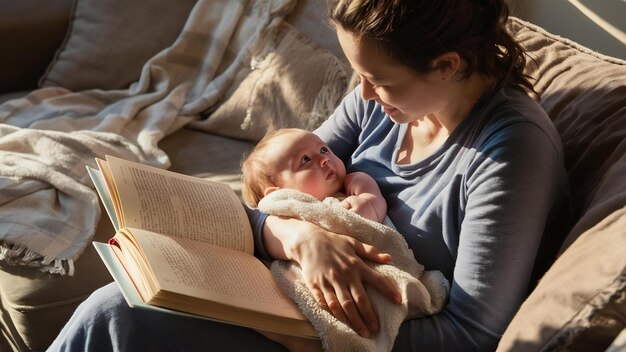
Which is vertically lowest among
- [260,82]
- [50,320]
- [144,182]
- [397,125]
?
[50,320]

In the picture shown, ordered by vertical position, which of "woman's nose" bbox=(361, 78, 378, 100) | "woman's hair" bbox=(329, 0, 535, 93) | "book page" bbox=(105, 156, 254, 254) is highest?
"woman's hair" bbox=(329, 0, 535, 93)

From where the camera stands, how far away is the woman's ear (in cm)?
120

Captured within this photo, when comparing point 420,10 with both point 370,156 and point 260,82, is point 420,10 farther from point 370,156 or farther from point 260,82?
point 260,82

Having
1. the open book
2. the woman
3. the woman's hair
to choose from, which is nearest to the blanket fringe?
the open book

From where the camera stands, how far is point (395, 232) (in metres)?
1.31

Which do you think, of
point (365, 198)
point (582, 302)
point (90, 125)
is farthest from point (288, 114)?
point (582, 302)

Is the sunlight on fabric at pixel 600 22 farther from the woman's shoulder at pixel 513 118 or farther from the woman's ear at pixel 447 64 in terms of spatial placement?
the woman's ear at pixel 447 64

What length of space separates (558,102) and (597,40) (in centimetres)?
37

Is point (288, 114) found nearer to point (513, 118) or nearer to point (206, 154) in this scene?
point (206, 154)

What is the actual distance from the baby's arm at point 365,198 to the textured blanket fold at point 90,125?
2.18ft

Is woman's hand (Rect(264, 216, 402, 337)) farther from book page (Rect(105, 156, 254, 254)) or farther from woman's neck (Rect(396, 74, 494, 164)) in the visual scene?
woman's neck (Rect(396, 74, 494, 164))

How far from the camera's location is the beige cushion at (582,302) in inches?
37.4

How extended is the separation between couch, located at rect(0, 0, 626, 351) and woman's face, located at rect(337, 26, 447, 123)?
298 millimetres

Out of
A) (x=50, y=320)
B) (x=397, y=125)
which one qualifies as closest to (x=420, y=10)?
(x=397, y=125)
